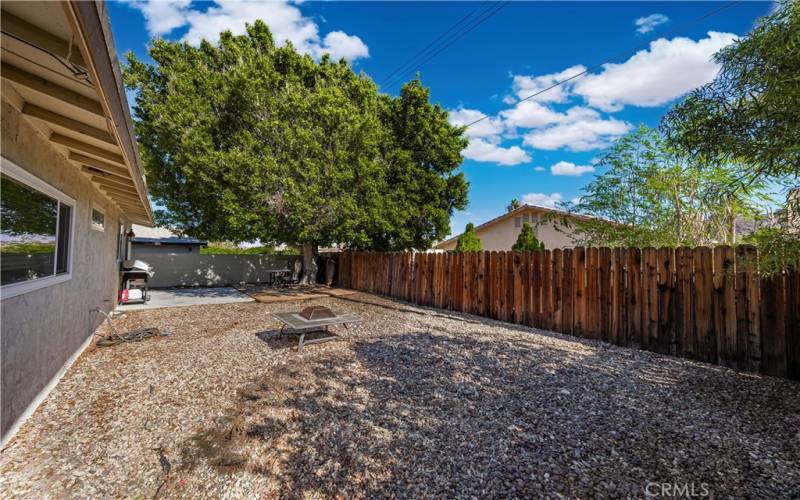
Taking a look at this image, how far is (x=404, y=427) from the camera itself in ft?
9.63

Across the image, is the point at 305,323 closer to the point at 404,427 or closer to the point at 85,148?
the point at 404,427

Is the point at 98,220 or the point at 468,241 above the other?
the point at 468,241

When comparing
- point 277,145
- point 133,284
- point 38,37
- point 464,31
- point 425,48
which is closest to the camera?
point 38,37

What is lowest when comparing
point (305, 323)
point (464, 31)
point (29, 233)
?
point (305, 323)

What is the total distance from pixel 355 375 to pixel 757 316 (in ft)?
17.6

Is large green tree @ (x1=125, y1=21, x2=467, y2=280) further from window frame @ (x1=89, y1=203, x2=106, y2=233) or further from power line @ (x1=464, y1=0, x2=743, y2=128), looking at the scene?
power line @ (x1=464, y1=0, x2=743, y2=128)

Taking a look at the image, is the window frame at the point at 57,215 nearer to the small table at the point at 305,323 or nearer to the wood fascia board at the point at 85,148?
the wood fascia board at the point at 85,148

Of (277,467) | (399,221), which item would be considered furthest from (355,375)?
(399,221)

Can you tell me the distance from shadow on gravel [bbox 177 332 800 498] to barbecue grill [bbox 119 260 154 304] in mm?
8361

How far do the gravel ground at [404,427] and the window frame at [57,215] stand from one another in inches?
48.5

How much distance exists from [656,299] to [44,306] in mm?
8043

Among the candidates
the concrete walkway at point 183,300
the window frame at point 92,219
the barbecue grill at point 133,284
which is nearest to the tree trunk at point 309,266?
the concrete walkway at point 183,300

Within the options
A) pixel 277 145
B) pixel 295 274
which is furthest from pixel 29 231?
pixel 295 274

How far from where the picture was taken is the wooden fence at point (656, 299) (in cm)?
426
